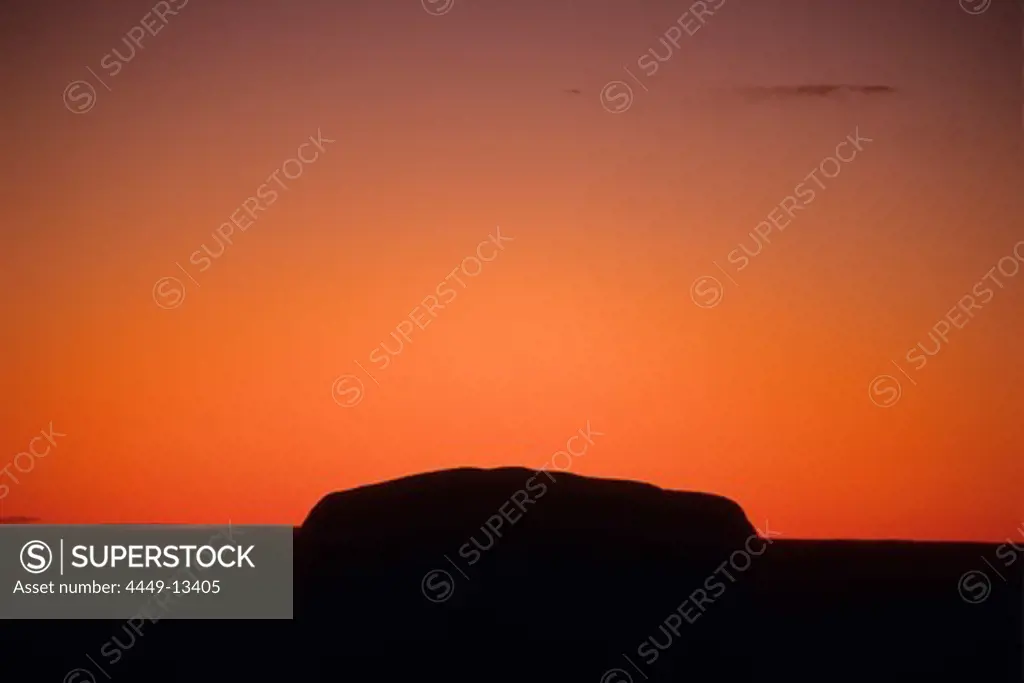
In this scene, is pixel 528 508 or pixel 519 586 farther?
pixel 528 508

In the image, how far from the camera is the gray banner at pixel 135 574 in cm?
621

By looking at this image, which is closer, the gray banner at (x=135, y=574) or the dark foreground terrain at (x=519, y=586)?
the dark foreground terrain at (x=519, y=586)

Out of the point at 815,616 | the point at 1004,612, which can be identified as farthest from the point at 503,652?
the point at 1004,612

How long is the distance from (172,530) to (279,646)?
2840 millimetres

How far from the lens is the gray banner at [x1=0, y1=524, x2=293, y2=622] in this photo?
6.21 metres

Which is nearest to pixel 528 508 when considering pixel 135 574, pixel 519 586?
pixel 519 586

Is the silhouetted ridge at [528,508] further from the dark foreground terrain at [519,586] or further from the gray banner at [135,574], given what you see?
the gray banner at [135,574]

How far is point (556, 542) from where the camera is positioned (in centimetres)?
467

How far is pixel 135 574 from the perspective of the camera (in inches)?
262

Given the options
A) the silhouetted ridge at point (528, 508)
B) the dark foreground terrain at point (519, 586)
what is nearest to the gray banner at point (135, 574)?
the dark foreground terrain at point (519, 586)

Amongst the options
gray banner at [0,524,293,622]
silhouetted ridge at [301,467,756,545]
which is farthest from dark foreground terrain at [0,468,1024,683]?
gray banner at [0,524,293,622]

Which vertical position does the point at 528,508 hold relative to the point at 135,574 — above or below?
below

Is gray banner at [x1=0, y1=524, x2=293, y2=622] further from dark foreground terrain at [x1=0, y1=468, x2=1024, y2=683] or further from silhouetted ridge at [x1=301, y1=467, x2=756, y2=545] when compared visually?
silhouetted ridge at [x1=301, y1=467, x2=756, y2=545]

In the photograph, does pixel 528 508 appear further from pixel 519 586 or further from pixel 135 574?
pixel 135 574
